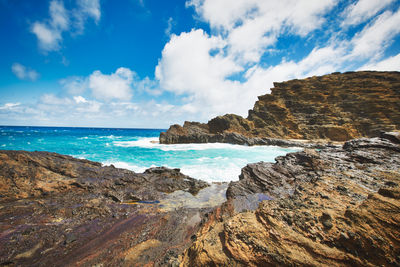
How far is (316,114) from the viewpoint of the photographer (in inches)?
1652

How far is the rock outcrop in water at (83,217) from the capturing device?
319 centimetres

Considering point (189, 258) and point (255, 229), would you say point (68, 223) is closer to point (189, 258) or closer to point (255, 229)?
point (189, 258)

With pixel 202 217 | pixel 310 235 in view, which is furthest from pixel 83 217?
pixel 310 235

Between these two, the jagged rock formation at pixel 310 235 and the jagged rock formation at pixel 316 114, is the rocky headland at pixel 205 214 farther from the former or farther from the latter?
the jagged rock formation at pixel 316 114

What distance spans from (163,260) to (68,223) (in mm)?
3629

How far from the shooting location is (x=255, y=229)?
7.53 feet

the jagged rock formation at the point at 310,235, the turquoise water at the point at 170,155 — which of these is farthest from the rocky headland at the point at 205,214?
the turquoise water at the point at 170,155

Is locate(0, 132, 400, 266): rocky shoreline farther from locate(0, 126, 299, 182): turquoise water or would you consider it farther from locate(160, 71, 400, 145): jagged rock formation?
locate(160, 71, 400, 145): jagged rock formation

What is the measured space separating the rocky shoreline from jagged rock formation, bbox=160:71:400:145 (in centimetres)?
2929

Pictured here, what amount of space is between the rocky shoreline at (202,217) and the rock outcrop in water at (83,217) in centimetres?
3

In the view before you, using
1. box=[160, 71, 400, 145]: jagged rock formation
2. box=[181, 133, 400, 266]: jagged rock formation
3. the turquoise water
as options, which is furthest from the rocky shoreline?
box=[160, 71, 400, 145]: jagged rock formation

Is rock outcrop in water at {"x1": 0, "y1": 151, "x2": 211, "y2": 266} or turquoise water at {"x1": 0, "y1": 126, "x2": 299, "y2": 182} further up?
rock outcrop in water at {"x1": 0, "y1": 151, "x2": 211, "y2": 266}

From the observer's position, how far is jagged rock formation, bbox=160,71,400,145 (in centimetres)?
3684

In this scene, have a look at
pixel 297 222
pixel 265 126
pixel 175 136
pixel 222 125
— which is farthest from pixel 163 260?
pixel 265 126
